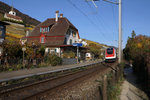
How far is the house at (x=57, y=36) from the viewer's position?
34.2m

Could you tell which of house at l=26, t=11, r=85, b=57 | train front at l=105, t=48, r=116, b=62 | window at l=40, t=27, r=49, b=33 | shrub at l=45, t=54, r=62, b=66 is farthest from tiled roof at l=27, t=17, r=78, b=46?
shrub at l=45, t=54, r=62, b=66

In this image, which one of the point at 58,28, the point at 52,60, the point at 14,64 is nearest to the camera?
the point at 14,64

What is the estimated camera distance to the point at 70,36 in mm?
38875

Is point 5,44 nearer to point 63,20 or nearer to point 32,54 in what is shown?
point 32,54

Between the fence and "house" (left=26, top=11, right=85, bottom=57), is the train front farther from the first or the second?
the fence

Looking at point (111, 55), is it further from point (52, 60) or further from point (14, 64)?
point (14, 64)

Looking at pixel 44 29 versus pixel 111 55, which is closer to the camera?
pixel 111 55

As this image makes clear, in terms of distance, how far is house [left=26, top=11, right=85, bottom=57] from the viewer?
34.2m

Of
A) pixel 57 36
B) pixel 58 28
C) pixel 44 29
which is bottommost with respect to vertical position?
pixel 57 36

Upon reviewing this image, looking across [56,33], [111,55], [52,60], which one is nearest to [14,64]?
[52,60]

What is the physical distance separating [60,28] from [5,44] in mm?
20804

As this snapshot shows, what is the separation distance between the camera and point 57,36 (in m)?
35.9

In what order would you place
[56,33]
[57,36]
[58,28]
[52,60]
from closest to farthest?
1. [52,60]
2. [57,36]
3. [56,33]
4. [58,28]

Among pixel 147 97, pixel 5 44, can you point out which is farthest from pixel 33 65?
pixel 147 97
